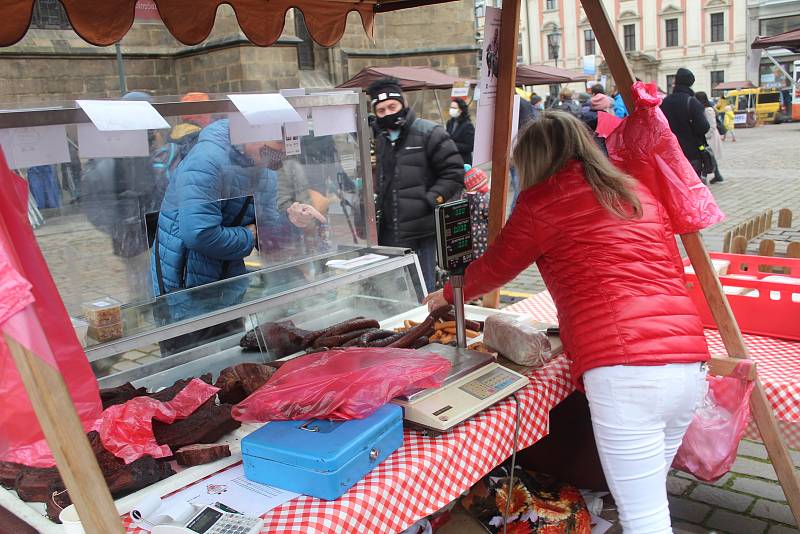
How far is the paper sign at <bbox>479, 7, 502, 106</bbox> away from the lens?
11.9 ft

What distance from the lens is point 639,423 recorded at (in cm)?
240

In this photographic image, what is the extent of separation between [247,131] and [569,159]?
6.27 ft

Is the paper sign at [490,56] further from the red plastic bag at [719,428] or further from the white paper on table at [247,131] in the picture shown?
the red plastic bag at [719,428]

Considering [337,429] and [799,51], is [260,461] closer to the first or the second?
[337,429]

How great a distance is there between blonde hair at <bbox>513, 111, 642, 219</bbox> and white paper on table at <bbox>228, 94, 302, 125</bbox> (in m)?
1.42

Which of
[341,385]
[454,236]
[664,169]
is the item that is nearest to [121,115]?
[454,236]

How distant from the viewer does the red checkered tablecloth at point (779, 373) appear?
289 cm

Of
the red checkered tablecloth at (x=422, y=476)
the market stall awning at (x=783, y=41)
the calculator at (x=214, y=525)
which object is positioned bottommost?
the red checkered tablecloth at (x=422, y=476)

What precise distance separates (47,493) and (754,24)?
5776 centimetres

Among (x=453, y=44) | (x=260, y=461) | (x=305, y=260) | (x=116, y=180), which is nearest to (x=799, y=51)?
(x=453, y=44)

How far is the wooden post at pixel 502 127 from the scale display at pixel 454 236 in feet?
2.97

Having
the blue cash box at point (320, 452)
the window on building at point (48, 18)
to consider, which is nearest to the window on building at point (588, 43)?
the window on building at point (48, 18)

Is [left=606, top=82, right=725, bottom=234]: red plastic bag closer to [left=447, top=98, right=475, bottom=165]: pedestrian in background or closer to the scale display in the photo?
the scale display

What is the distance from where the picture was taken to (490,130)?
3.80 m
